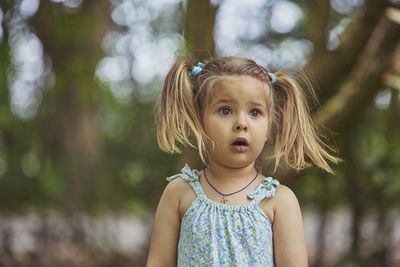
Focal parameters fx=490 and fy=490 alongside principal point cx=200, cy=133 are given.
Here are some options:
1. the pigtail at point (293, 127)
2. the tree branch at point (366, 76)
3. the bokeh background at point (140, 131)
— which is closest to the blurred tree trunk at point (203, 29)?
the bokeh background at point (140, 131)

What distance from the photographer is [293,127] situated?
2027 millimetres

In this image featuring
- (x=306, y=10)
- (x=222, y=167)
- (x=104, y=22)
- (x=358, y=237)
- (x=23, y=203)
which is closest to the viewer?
(x=222, y=167)

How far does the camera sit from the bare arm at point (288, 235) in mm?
1810

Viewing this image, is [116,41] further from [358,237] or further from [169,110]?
[169,110]

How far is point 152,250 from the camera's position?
1.95 metres

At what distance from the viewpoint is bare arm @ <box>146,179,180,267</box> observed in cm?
193

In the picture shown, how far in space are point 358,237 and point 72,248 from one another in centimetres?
304

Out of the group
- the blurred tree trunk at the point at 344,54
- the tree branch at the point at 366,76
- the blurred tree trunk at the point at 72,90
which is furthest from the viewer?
the blurred tree trunk at the point at 72,90

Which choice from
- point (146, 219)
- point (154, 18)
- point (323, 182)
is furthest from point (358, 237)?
point (154, 18)

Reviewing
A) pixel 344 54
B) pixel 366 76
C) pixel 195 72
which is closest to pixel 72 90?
pixel 344 54

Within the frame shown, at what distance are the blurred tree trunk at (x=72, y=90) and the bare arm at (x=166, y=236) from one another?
2873mm

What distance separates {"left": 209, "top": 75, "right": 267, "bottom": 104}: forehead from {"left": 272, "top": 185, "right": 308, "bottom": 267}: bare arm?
394 millimetres

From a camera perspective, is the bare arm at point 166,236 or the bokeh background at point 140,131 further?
the bokeh background at point 140,131

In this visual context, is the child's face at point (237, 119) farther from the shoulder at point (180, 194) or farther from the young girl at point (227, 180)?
the shoulder at point (180, 194)
